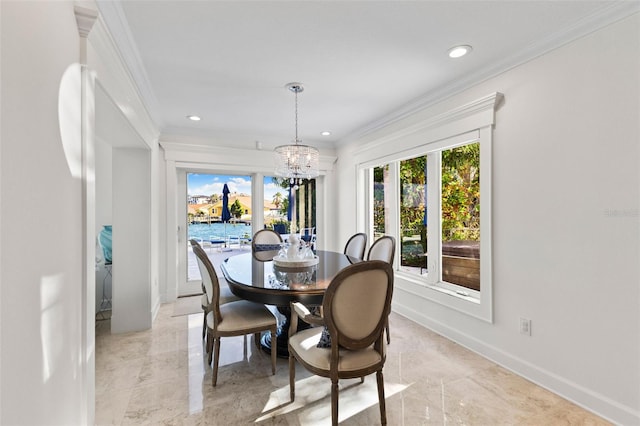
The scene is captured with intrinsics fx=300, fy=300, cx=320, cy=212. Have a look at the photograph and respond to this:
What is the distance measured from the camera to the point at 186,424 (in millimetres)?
1808

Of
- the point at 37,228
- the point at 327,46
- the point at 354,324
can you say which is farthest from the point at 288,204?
the point at 37,228

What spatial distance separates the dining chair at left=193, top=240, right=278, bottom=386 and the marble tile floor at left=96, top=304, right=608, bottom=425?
0.21 meters

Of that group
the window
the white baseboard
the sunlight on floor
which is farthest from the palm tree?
the sunlight on floor

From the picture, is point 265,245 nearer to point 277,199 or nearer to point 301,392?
point 277,199

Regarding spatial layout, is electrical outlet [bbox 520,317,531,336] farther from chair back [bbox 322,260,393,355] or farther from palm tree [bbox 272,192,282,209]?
palm tree [bbox 272,192,282,209]

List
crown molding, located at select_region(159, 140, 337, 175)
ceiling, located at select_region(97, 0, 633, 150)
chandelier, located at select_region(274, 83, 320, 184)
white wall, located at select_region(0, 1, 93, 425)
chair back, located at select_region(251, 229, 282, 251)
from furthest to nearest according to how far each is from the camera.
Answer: crown molding, located at select_region(159, 140, 337, 175), chair back, located at select_region(251, 229, 282, 251), chandelier, located at select_region(274, 83, 320, 184), ceiling, located at select_region(97, 0, 633, 150), white wall, located at select_region(0, 1, 93, 425)

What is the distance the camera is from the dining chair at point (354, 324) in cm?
161

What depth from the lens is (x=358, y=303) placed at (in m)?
1.64

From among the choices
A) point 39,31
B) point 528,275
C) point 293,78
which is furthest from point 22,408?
point 528,275

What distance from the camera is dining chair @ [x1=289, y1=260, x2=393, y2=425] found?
1608 millimetres

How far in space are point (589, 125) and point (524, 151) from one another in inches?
16.6

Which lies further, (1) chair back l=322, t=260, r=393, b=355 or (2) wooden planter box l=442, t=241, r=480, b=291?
(2) wooden planter box l=442, t=241, r=480, b=291

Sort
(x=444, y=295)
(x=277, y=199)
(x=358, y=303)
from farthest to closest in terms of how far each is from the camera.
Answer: (x=277, y=199), (x=444, y=295), (x=358, y=303)

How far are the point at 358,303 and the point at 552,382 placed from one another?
1.67 metres
